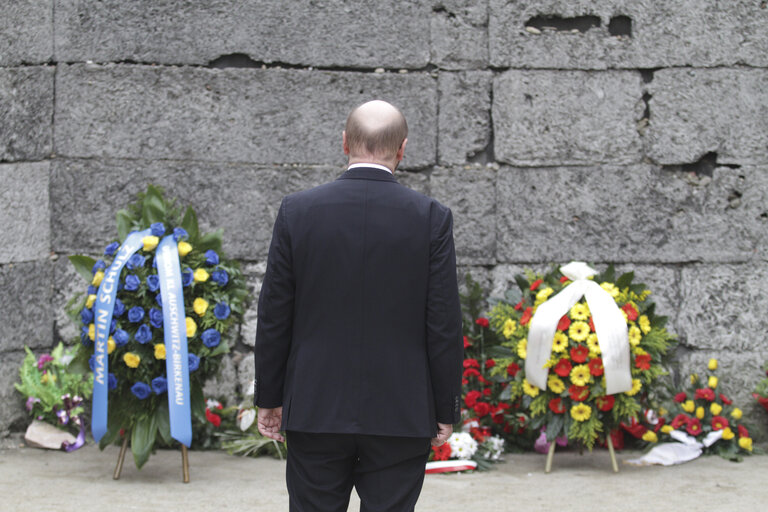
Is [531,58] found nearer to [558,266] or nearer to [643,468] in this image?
[558,266]

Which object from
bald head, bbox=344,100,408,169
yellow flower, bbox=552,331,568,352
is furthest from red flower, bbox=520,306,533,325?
bald head, bbox=344,100,408,169

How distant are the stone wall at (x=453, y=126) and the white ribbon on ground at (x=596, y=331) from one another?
0.64 metres

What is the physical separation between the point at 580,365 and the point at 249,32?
260 centimetres

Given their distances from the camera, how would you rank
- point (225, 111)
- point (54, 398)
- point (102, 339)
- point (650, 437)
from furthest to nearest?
1. point (225, 111)
2. point (54, 398)
3. point (650, 437)
4. point (102, 339)

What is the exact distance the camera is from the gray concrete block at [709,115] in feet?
15.6

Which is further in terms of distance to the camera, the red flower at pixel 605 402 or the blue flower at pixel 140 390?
the red flower at pixel 605 402

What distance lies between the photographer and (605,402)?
4074mm

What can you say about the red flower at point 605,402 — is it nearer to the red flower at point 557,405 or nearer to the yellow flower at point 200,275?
the red flower at point 557,405

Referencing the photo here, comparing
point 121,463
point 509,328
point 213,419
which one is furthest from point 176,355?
point 509,328

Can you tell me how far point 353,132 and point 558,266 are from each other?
2695 mm

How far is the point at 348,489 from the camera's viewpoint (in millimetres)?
2322

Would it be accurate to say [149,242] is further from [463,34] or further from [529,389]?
[463,34]

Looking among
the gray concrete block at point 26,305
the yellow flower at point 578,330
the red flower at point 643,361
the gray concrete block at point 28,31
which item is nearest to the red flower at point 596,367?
the yellow flower at point 578,330

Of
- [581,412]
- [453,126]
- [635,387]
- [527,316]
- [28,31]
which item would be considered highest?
[28,31]
